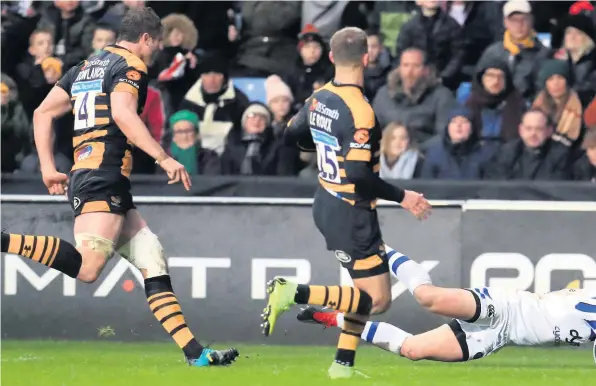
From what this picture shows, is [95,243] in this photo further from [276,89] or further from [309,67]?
[309,67]

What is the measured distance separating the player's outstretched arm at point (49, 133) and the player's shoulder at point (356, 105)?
6.11 ft

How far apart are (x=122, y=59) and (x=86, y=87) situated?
1.07ft

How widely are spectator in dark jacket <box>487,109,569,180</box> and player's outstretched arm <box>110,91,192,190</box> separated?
4.87 metres

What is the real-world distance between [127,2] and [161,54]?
73 centimetres

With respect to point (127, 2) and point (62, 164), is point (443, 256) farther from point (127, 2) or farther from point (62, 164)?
point (127, 2)

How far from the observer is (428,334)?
27.0 ft

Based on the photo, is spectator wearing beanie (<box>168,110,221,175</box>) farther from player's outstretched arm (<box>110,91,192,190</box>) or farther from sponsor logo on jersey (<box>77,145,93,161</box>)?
player's outstretched arm (<box>110,91,192,190</box>)

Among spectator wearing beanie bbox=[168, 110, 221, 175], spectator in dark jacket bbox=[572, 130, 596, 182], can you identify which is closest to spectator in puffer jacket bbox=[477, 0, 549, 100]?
spectator in dark jacket bbox=[572, 130, 596, 182]

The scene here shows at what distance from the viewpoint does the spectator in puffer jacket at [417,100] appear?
503 inches

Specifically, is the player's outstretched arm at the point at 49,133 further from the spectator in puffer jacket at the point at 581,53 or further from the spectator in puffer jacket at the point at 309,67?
the spectator in puffer jacket at the point at 581,53

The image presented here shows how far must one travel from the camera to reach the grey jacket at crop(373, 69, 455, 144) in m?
12.8

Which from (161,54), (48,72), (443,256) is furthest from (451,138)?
(48,72)

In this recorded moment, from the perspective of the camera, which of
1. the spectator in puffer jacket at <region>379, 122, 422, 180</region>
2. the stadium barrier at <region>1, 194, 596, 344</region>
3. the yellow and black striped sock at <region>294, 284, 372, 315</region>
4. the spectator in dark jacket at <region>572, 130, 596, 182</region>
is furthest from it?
the spectator in puffer jacket at <region>379, 122, 422, 180</region>

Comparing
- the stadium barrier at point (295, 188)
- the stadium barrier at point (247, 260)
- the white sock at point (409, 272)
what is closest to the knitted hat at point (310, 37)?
the stadium barrier at point (295, 188)
